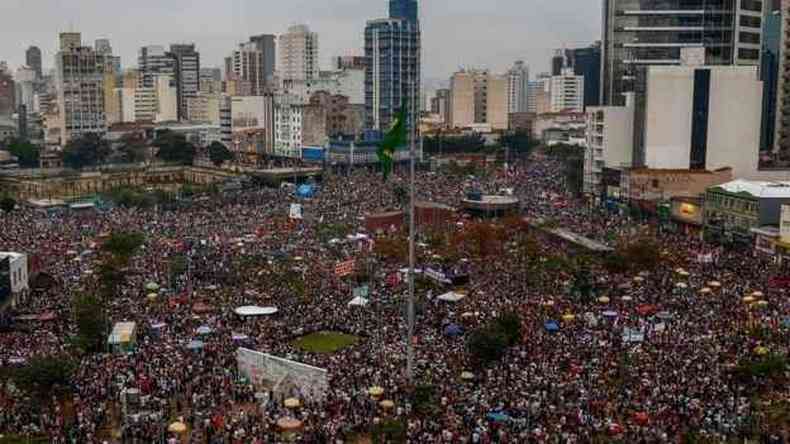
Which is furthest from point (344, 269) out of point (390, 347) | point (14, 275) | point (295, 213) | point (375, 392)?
point (295, 213)

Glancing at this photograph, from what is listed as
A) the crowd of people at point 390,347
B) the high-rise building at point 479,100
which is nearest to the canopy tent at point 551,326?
the crowd of people at point 390,347

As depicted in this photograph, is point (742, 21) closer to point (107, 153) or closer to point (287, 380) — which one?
point (287, 380)

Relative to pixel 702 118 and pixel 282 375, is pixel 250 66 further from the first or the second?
pixel 282 375

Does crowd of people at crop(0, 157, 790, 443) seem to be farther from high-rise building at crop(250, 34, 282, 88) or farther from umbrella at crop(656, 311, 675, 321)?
high-rise building at crop(250, 34, 282, 88)

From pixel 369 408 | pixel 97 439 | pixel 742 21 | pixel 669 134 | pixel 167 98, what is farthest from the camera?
pixel 167 98

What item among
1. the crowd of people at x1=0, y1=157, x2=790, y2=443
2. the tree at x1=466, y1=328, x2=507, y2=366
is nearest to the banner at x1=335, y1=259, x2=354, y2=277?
the crowd of people at x1=0, y1=157, x2=790, y2=443

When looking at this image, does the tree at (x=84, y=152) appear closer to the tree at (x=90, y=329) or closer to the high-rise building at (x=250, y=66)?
the high-rise building at (x=250, y=66)

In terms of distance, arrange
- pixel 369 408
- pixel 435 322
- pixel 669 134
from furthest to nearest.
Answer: pixel 669 134
pixel 435 322
pixel 369 408

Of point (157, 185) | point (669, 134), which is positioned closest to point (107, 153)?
point (157, 185)
